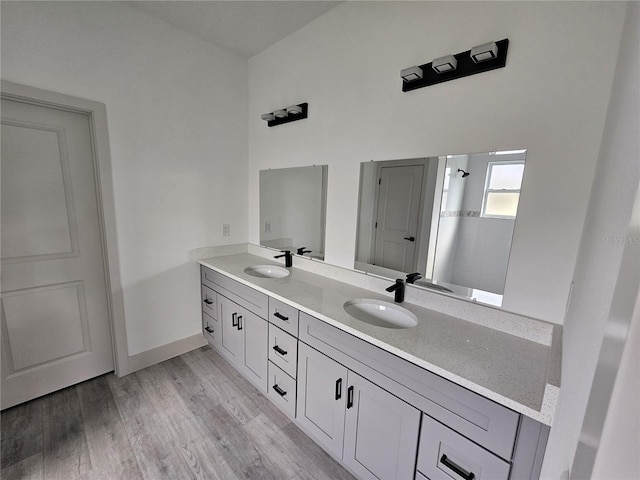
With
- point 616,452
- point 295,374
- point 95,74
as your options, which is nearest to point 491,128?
point 616,452

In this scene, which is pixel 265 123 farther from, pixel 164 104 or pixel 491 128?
pixel 491 128

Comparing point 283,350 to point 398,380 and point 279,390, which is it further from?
point 398,380

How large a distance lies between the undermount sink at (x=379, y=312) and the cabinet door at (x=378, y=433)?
0.40m

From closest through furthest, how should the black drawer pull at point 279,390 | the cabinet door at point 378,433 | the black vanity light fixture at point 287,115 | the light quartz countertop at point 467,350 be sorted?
the light quartz countertop at point 467,350, the cabinet door at point 378,433, the black drawer pull at point 279,390, the black vanity light fixture at point 287,115

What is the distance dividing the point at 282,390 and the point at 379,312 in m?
0.82

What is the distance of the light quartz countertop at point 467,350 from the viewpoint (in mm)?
854

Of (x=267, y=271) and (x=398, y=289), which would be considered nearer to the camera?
(x=398, y=289)

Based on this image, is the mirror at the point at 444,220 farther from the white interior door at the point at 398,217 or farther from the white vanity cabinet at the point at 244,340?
the white vanity cabinet at the point at 244,340

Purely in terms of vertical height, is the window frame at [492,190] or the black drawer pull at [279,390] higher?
the window frame at [492,190]

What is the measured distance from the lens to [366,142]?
5.70 ft

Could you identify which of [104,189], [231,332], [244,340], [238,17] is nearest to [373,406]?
[244,340]

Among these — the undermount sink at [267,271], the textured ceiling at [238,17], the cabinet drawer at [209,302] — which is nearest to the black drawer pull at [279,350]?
the undermount sink at [267,271]

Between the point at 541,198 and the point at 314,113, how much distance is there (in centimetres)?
154

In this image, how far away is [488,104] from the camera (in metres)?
1.26
